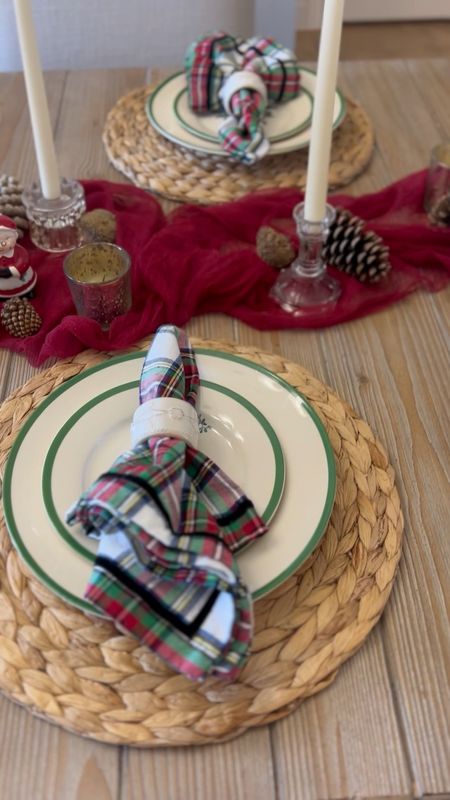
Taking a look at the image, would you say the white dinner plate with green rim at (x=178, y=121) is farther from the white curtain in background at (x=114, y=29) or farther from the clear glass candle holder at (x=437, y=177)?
the white curtain in background at (x=114, y=29)

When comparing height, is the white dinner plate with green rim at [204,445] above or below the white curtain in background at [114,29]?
below

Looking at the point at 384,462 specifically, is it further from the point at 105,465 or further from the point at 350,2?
the point at 350,2

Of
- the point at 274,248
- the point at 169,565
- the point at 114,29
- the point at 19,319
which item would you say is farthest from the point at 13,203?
the point at 114,29

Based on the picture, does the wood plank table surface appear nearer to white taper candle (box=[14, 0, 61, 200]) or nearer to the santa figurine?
the santa figurine

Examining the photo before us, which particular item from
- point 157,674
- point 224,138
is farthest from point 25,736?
point 224,138

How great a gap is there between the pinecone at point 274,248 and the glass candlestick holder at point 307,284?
0.01 metres

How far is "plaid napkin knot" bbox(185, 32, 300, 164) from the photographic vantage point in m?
0.94

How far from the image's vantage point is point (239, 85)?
950mm

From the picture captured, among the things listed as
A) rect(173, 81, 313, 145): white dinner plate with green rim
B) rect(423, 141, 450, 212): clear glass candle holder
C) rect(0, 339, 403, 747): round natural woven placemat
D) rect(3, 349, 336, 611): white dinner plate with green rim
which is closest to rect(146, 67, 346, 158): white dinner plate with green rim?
rect(173, 81, 313, 145): white dinner plate with green rim

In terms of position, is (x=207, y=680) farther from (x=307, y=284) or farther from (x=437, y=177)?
(x=437, y=177)

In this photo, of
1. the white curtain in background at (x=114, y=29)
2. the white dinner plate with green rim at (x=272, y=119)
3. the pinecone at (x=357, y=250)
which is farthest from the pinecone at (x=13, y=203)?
the white curtain in background at (x=114, y=29)

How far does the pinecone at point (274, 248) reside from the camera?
32.6 inches

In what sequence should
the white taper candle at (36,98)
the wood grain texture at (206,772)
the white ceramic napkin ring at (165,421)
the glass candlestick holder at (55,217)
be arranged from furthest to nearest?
the glass candlestick holder at (55,217)
the white taper candle at (36,98)
the white ceramic napkin ring at (165,421)
the wood grain texture at (206,772)

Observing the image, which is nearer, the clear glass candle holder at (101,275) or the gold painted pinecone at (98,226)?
the clear glass candle holder at (101,275)
